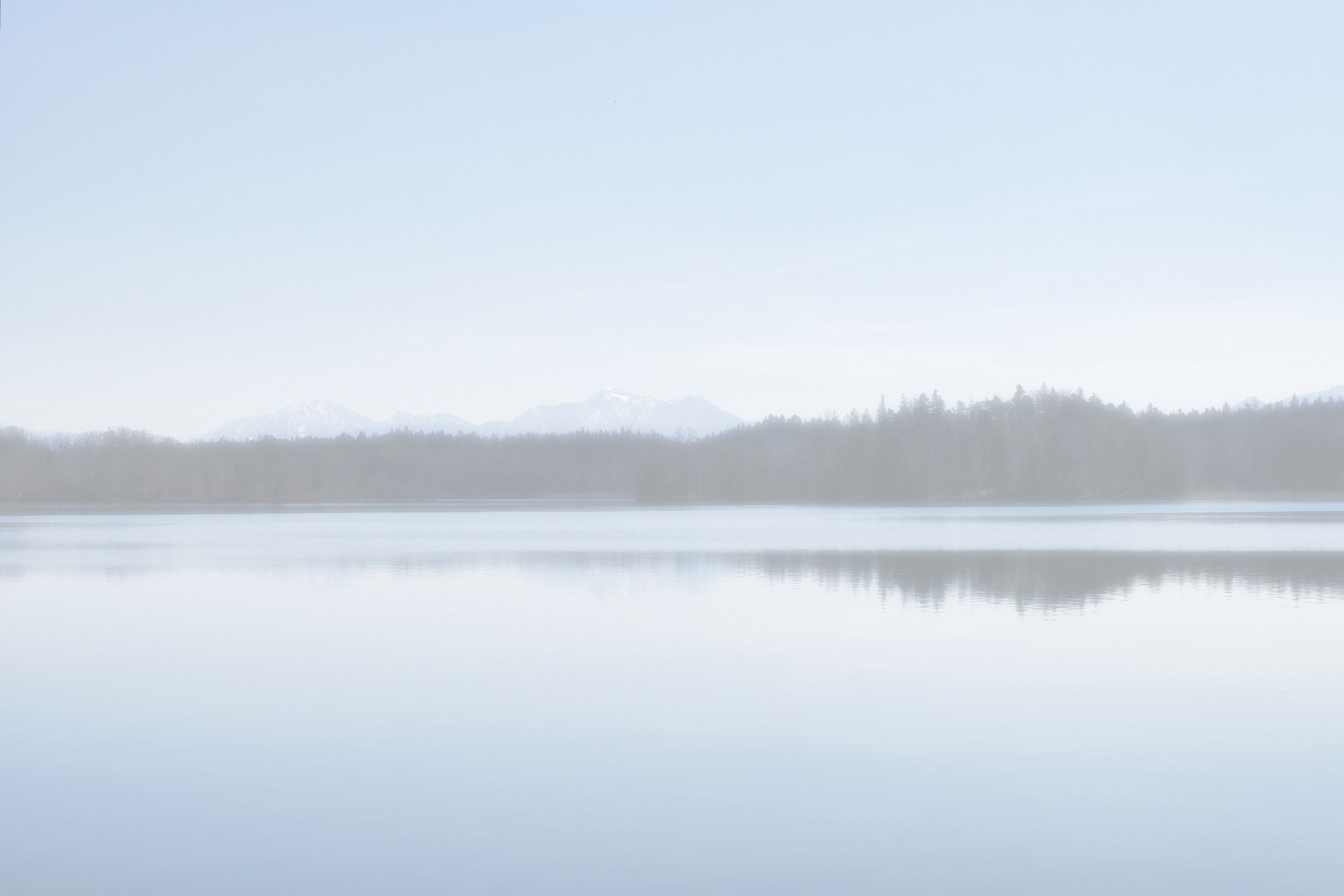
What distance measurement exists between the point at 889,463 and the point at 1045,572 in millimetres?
75281

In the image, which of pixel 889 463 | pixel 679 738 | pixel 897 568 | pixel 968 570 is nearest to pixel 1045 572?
pixel 968 570

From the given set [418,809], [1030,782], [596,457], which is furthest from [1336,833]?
[596,457]

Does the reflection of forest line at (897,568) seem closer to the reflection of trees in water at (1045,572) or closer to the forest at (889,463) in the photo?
the reflection of trees in water at (1045,572)

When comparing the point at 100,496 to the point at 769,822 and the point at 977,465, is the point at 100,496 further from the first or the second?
the point at 769,822

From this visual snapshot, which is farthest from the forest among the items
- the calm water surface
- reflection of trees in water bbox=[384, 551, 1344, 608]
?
the calm water surface

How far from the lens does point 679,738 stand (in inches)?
426

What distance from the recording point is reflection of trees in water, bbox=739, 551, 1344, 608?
75.3ft

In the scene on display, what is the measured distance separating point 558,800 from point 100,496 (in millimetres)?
115975

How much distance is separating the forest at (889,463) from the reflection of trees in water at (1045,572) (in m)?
66.6

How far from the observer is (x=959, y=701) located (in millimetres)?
12438

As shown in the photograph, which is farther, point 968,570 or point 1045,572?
point 968,570

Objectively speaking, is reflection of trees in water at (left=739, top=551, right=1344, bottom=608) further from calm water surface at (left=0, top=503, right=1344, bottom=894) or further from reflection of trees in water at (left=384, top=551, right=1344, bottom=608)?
calm water surface at (left=0, top=503, right=1344, bottom=894)

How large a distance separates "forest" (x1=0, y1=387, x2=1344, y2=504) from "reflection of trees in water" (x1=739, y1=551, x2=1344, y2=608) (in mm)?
66634

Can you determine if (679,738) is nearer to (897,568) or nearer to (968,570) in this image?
(968,570)
